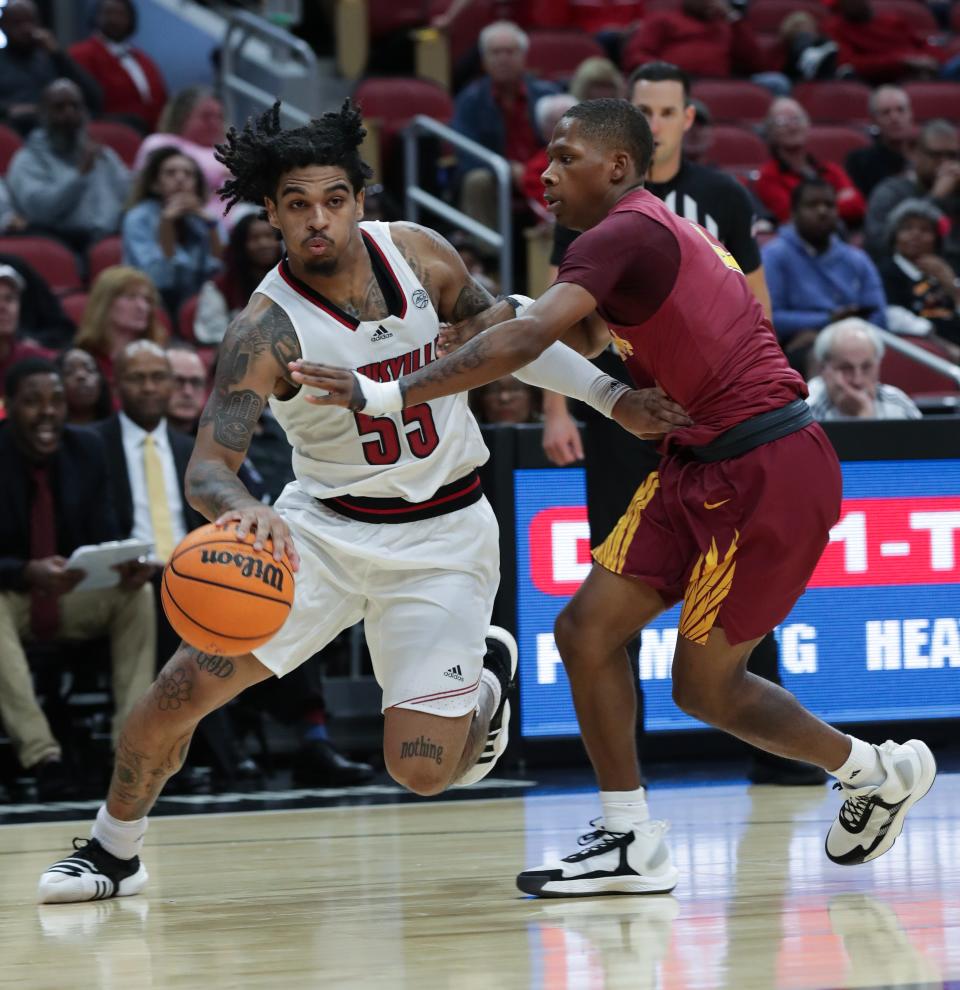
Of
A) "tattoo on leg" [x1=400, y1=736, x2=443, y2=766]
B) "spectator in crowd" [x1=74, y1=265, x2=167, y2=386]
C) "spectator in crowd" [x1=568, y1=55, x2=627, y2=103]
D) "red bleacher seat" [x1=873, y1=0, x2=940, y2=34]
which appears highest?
"red bleacher seat" [x1=873, y1=0, x2=940, y2=34]

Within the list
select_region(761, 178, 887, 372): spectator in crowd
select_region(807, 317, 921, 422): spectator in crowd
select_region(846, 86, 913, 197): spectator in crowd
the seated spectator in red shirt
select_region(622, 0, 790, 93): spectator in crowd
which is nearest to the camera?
select_region(807, 317, 921, 422): spectator in crowd

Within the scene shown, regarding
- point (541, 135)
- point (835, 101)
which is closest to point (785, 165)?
point (541, 135)

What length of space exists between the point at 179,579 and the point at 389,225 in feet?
4.03

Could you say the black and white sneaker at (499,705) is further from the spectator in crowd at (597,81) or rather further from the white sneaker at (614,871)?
the spectator in crowd at (597,81)

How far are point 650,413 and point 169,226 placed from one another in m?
5.49

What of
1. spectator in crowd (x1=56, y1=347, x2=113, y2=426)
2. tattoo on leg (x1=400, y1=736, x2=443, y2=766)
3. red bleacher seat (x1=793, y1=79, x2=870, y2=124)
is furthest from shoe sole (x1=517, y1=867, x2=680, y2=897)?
red bleacher seat (x1=793, y1=79, x2=870, y2=124)

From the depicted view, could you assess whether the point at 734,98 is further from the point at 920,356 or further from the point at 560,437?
the point at 560,437

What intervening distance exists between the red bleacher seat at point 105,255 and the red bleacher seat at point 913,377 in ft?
13.3

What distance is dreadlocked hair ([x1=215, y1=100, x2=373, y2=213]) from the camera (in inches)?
171

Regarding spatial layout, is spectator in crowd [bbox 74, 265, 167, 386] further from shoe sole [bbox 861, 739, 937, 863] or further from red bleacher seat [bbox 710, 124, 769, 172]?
shoe sole [bbox 861, 739, 937, 863]

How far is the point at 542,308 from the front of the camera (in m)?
4.01

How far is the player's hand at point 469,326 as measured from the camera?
15.0ft

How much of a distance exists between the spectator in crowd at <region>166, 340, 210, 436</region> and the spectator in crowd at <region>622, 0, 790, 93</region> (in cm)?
527

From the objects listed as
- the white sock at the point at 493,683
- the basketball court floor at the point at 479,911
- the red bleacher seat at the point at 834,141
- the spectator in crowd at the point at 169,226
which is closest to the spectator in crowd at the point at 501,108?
the spectator in crowd at the point at 169,226
